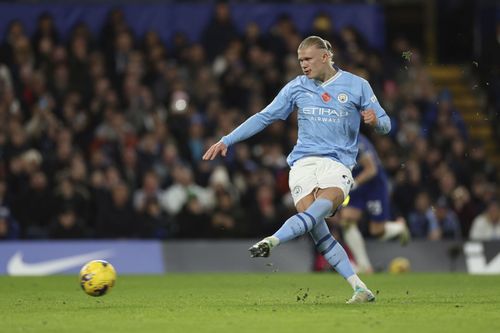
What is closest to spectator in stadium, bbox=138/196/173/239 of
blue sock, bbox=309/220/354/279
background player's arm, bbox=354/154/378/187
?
background player's arm, bbox=354/154/378/187

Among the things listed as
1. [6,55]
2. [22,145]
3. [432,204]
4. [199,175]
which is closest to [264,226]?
[199,175]

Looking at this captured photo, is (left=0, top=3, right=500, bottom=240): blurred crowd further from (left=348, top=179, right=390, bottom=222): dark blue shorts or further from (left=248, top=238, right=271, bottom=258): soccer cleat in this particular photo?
(left=248, top=238, right=271, bottom=258): soccer cleat

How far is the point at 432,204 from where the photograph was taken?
63.8ft

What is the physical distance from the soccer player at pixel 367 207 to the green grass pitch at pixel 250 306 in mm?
1526

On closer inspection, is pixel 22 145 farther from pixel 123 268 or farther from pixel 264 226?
pixel 264 226

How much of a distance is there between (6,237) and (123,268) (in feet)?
6.21

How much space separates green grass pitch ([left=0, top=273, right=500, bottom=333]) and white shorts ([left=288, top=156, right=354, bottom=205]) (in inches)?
40.6

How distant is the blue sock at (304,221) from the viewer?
9781 millimetres

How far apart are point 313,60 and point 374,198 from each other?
6260mm

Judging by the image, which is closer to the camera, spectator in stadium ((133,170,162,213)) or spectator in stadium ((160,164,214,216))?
spectator in stadium ((133,170,162,213))

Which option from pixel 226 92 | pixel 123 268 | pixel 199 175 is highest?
pixel 226 92

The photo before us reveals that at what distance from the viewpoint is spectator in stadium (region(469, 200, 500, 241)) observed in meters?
19.2

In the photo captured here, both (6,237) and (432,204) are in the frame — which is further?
(432,204)

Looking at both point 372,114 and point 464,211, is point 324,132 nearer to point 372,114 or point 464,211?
point 372,114
